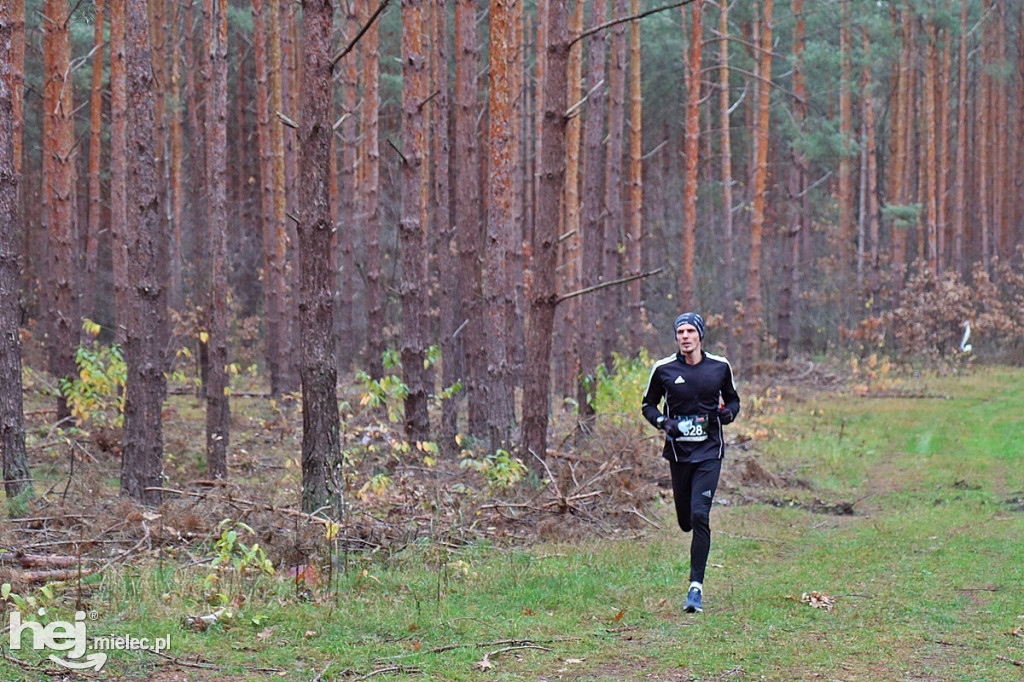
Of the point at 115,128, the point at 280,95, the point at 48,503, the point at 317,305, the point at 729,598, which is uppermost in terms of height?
the point at 280,95

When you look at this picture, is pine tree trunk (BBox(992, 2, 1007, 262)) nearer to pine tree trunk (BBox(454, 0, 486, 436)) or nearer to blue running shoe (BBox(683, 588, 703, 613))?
pine tree trunk (BBox(454, 0, 486, 436))

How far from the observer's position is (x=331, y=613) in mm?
6945

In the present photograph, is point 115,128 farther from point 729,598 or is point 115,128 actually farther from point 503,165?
point 729,598

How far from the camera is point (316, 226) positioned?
8.22 metres

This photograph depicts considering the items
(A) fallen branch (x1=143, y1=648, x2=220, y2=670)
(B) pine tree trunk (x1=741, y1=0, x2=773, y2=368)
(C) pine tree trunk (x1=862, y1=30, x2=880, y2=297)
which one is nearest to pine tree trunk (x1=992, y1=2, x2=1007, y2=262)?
(C) pine tree trunk (x1=862, y1=30, x2=880, y2=297)

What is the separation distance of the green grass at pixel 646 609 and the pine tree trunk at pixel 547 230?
1.85 meters

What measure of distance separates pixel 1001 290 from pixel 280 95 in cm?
2527

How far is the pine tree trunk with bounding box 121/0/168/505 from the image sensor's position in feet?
34.1

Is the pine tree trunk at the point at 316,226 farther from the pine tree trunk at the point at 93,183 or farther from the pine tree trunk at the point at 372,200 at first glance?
the pine tree trunk at the point at 93,183

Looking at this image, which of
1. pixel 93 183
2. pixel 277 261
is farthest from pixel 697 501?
pixel 93 183

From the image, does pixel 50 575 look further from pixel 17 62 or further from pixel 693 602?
pixel 17 62

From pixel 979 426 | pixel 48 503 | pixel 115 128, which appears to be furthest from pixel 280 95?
pixel 979 426

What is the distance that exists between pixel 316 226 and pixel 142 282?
10.3ft

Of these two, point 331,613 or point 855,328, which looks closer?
point 331,613
